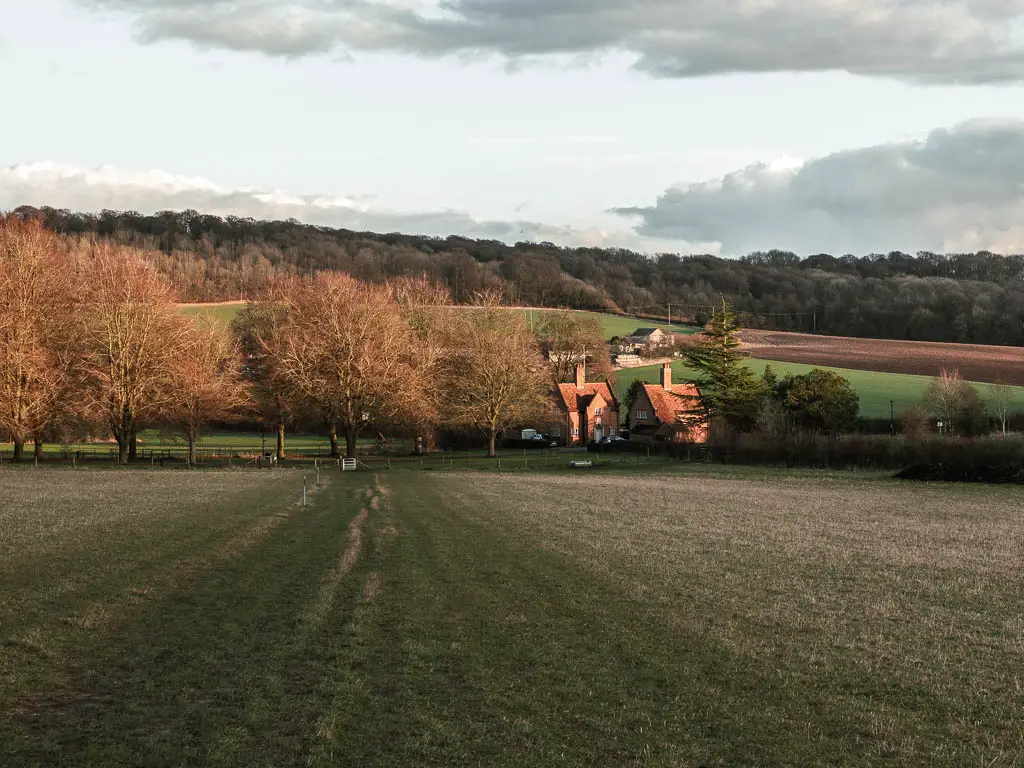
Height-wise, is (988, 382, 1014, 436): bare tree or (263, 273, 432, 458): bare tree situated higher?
(263, 273, 432, 458): bare tree

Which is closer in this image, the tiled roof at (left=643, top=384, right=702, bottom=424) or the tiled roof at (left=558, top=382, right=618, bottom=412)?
the tiled roof at (left=643, top=384, right=702, bottom=424)

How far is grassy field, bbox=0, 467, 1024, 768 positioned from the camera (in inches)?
346

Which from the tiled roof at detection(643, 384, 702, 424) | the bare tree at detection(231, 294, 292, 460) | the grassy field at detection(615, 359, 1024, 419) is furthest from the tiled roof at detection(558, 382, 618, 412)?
the bare tree at detection(231, 294, 292, 460)

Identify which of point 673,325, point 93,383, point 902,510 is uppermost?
point 673,325

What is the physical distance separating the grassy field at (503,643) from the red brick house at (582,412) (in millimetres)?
66607

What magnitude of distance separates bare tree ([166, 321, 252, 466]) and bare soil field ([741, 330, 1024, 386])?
66.8 meters

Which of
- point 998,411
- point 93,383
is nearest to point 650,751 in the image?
point 93,383

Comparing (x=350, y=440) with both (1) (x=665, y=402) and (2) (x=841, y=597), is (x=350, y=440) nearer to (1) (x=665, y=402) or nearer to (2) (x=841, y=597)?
(1) (x=665, y=402)

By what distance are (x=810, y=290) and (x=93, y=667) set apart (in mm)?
149293

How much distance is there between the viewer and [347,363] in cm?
6328

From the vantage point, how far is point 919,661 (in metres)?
11.5

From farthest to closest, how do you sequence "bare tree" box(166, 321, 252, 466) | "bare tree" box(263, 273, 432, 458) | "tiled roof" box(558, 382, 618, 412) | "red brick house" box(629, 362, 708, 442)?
1. "tiled roof" box(558, 382, 618, 412)
2. "red brick house" box(629, 362, 708, 442)
3. "bare tree" box(263, 273, 432, 458)
4. "bare tree" box(166, 321, 252, 466)

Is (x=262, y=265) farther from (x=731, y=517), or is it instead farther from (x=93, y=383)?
(x=731, y=517)

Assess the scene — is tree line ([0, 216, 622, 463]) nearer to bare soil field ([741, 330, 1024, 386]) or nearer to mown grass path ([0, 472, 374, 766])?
mown grass path ([0, 472, 374, 766])
